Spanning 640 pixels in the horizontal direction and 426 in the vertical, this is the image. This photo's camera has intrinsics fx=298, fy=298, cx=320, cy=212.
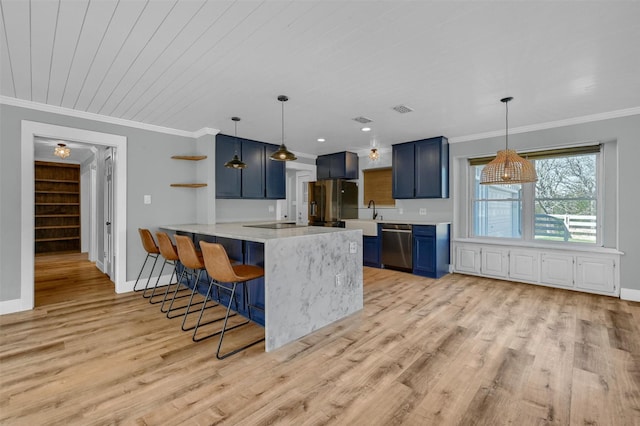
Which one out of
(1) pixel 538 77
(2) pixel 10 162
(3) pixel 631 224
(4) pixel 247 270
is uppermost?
(1) pixel 538 77

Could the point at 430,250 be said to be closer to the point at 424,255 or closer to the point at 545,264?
the point at 424,255

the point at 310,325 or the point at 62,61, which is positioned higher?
the point at 62,61

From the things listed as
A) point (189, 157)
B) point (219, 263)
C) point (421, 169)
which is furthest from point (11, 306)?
point (421, 169)

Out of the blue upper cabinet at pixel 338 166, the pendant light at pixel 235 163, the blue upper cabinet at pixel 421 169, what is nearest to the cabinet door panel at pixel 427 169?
the blue upper cabinet at pixel 421 169

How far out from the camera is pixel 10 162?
333 cm

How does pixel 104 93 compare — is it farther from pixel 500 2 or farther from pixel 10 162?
pixel 500 2

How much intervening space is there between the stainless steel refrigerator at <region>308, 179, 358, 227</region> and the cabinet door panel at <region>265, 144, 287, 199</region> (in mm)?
877

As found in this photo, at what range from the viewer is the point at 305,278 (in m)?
2.76

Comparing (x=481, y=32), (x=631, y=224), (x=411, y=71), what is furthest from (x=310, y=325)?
(x=631, y=224)

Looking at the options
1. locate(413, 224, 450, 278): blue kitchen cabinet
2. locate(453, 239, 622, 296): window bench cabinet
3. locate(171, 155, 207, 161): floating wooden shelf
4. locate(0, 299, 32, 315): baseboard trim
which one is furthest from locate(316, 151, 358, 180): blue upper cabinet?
locate(0, 299, 32, 315): baseboard trim

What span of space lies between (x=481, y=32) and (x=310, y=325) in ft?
9.01

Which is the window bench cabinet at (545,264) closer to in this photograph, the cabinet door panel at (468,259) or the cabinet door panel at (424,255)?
the cabinet door panel at (468,259)

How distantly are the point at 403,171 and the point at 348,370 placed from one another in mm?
4186

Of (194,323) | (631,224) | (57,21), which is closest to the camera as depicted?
(57,21)
